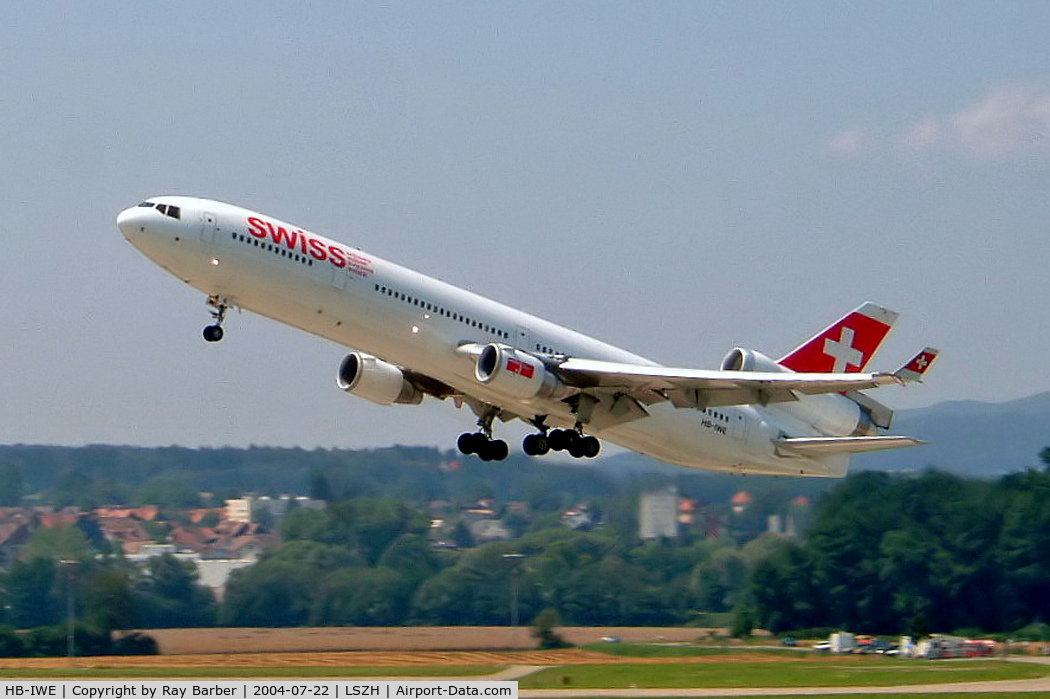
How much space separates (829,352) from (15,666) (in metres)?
23.9

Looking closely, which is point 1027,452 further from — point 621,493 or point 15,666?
point 15,666

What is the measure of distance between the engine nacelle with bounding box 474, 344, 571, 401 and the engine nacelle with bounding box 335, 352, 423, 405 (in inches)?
150

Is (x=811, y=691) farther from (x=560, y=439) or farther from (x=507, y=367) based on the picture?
(x=507, y=367)

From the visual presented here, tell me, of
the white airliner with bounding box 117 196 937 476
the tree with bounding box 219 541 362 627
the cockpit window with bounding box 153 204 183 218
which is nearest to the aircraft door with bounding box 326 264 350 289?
the white airliner with bounding box 117 196 937 476

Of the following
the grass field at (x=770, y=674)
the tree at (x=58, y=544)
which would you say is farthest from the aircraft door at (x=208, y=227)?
the tree at (x=58, y=544)

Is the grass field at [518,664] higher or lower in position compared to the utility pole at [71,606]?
lower

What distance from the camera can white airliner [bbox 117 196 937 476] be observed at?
33688 mm

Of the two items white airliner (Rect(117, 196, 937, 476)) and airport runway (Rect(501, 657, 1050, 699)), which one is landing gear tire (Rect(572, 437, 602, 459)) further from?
airport runway (Rect(501, 657, 1050, 699))

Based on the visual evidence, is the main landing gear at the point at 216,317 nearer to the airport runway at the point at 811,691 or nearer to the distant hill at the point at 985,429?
the airport runway at the point at 811,691

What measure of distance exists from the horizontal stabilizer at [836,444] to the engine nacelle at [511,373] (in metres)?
8.41

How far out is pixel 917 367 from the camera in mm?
33469

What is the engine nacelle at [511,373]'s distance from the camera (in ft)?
118

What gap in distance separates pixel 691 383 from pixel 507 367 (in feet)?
14.1

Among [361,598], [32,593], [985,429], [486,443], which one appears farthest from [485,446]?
[985,429]
